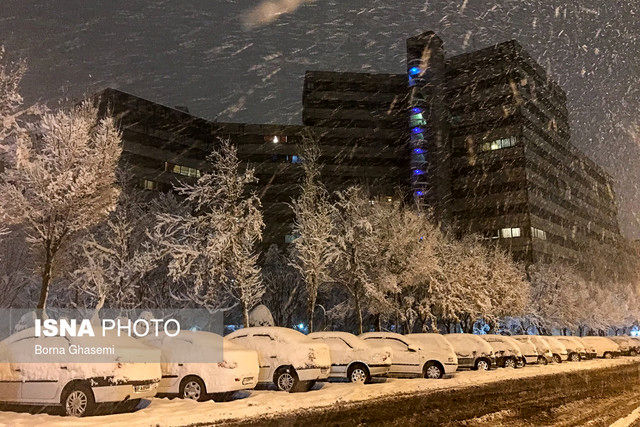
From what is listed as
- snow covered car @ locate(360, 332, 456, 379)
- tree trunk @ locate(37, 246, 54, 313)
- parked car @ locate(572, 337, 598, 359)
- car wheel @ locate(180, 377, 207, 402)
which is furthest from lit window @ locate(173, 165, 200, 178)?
car wheel @ locate(180, 377, 207, 402)

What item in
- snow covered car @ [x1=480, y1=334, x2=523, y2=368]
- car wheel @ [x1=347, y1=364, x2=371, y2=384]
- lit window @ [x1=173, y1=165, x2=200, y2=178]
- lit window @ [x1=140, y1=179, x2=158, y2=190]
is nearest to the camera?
car wheel @ [x1=347, y1=364, x2=371, y2=384]

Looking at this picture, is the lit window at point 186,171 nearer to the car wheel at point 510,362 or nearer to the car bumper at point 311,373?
the car wheel at point 510,362

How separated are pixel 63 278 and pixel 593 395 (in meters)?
27.4

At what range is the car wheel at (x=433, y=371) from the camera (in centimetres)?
1805

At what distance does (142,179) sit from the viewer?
8281cm

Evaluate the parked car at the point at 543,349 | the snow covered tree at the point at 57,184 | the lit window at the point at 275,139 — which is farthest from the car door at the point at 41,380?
the lit window at the point at 275,139

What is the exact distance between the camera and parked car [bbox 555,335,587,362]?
31.1 meters

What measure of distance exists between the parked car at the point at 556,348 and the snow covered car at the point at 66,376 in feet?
80.1

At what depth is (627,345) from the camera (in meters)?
41.0

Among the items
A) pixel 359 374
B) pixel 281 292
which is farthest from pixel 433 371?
pixel 281 292

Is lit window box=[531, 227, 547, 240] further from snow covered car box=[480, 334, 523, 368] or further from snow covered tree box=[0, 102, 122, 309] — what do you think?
snow covered tree box=[0, 102, 122, 309]

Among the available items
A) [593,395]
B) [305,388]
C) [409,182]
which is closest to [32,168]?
[305,388]

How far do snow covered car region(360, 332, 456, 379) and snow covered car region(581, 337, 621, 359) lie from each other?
2065 centimetres

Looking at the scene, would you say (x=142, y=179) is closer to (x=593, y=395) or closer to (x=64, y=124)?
(x=64, y=124)
